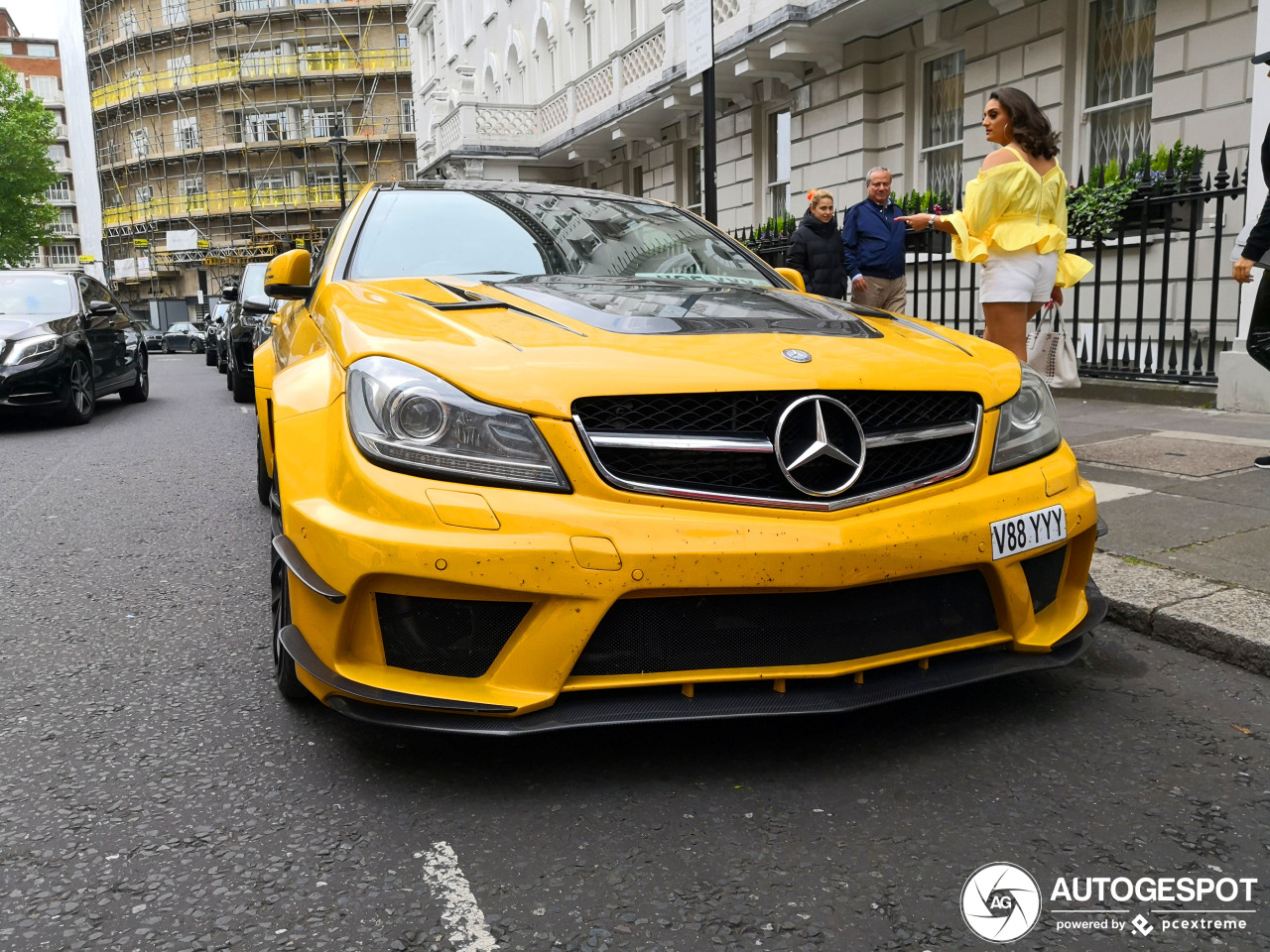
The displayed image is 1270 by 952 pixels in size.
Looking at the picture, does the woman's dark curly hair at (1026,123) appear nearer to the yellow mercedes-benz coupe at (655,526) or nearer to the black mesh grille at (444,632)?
the yellow mercedes-benz coupe at (655,526)

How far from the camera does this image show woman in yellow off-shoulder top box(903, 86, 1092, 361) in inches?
206

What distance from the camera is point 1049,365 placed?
5773 millimetres

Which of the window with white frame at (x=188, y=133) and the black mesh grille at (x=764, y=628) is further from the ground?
the window with white frame at (x=188, y=133)

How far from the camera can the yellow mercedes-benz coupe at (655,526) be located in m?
2.27

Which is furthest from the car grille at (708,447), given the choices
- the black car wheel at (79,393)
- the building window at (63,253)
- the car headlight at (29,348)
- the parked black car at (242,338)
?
the building window at (63,253)

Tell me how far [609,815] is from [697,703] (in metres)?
0.30

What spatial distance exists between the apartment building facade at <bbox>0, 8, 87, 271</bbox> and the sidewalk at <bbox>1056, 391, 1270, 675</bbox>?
92.7 meters

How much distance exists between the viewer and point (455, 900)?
1.98 m

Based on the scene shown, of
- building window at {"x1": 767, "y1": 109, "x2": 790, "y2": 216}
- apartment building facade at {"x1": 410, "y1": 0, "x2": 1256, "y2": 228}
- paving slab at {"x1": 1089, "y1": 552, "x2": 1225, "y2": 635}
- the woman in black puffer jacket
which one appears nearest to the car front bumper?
paving slab at {"x1": 1089, "y1": 552, "x2": 1225, "y2": 635}

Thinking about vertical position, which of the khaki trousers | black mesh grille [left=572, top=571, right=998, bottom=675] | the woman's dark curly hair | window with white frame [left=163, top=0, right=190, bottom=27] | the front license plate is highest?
window with white frame [left=163, top=0, right=190, bottom=27]

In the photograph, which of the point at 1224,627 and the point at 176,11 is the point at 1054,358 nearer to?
the point at 1224,627

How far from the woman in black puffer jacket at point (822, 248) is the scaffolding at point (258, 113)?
165ft

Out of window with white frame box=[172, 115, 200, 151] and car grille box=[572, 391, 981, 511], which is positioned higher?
window with white frame box=[172, 115, 200, 151]

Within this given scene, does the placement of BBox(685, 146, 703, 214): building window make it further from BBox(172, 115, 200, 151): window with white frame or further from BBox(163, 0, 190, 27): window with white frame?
BBox(163, 0, 190, 27): window with white frame
